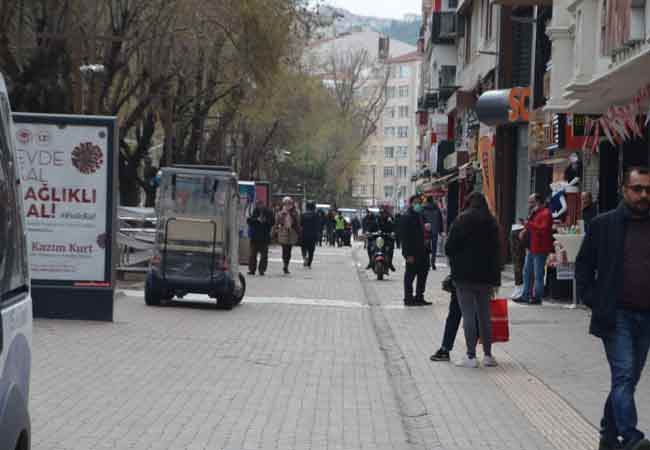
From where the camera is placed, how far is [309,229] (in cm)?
3728

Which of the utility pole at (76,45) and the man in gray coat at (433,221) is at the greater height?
the utility pole at (76,45)

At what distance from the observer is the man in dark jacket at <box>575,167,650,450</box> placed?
27.9 feet

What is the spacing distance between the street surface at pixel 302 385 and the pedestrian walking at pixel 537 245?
2411 mm

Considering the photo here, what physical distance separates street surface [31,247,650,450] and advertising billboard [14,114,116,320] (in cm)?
55

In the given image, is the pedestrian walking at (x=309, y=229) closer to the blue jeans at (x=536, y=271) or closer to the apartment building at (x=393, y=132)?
the blue jeans at (x=536, y=271)

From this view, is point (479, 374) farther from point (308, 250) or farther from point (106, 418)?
point (308, 250)

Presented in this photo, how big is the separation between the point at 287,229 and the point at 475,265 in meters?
21.0

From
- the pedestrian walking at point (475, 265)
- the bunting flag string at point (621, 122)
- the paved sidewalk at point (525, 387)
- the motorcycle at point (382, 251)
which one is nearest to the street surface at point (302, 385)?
the paved sidewalk at point (525, 387)

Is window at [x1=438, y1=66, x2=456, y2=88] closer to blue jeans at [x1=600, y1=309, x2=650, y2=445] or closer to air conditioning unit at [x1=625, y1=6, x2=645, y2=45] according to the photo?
air conditioning unit at [x1=625, y1=6, x2=645, y2=45]

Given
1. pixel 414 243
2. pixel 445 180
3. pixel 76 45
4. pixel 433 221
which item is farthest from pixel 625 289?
pixel 445 180

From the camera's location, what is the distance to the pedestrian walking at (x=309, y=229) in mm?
36594

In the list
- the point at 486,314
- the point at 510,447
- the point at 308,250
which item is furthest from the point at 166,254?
the point at 308,250

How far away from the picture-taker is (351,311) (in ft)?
73.2

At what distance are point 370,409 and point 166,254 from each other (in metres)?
10.5
